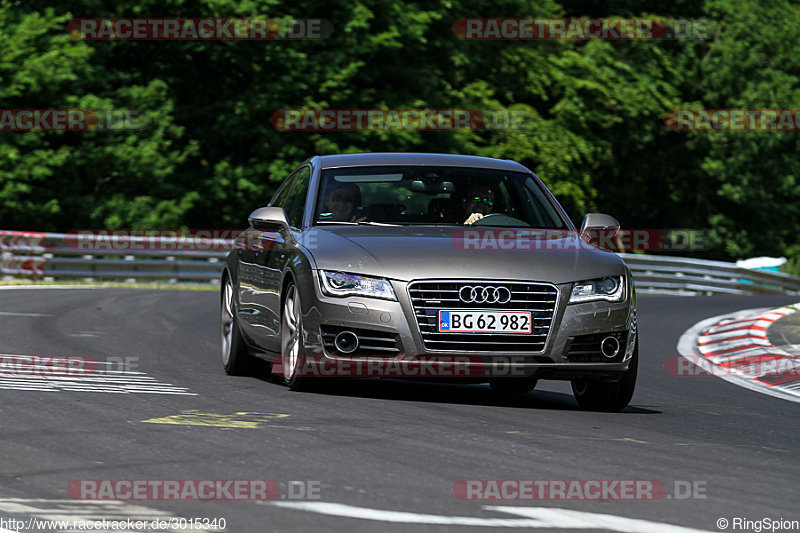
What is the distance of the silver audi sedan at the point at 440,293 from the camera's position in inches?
362

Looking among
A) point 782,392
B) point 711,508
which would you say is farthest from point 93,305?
point 711,508

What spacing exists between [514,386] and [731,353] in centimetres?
515

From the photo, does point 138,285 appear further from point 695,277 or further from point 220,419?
point 220,419

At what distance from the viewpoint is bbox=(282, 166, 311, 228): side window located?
10742 mm

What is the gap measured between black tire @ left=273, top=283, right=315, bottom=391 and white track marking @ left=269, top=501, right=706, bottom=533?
385 centimetres

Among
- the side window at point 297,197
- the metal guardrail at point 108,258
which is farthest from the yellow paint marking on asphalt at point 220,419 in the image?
the metal guardrail at point 108,258

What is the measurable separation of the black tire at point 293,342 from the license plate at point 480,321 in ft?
3.10

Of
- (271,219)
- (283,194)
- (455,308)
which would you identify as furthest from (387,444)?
(283,194)

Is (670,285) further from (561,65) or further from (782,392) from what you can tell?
(782,392)

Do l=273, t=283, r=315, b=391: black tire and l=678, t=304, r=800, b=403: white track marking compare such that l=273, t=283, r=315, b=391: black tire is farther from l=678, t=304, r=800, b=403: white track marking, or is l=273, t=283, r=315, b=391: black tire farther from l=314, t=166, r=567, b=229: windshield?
l=678, t=304, r=800, b=403: white track marking

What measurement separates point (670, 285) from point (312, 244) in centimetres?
2642

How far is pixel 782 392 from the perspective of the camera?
12.0 metres

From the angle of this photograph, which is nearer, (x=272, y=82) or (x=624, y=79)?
(x=272, y=82)

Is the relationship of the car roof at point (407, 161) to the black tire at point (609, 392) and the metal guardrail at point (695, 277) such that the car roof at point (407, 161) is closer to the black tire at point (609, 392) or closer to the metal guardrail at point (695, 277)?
the black tire at point (609, 392)
